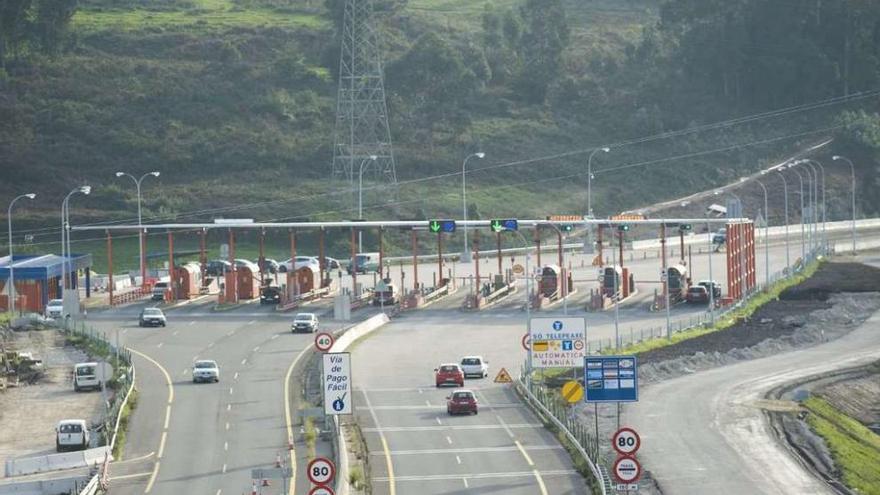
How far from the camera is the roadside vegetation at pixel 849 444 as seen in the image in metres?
61.2

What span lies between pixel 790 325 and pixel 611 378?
4727 cm

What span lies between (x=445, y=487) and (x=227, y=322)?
4606 centimetres

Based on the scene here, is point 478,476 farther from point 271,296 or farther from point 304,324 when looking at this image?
point 271,296

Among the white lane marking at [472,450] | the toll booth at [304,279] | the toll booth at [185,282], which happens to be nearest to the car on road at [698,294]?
the toll booth at [304,279]

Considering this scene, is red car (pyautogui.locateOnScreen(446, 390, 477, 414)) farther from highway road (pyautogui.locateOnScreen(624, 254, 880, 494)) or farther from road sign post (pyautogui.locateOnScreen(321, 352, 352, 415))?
road sign post (pyautogui.locateOnScreen(321, 352, 352, 415))

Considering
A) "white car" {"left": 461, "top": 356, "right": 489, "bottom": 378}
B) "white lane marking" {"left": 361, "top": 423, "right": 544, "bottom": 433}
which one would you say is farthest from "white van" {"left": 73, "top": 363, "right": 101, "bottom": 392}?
"white lane marking" {"left": 361, "top": 423, "right": 544, "bottom": 433}

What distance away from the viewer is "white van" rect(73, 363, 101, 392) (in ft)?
251

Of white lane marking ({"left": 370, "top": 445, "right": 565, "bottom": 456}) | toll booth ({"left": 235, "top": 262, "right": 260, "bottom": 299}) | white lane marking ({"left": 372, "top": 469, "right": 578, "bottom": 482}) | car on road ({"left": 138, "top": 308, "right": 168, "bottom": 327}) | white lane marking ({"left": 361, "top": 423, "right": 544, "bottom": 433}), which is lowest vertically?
white lane marking ({"left": 372, "top": 469, "right": 578, "bottom": 482})

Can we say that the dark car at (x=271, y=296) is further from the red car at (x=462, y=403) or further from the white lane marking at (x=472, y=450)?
the white lane marking at (x=472, y=450)

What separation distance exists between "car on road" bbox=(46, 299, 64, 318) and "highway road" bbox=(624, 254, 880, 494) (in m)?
37.6

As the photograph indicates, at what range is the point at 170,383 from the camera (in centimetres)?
7656

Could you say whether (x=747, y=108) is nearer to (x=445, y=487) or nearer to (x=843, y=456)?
(x=843, y=456)

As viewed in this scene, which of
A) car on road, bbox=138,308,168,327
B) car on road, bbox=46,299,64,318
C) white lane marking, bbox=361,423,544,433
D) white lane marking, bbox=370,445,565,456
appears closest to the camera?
white lane marking, bbox=370,445,565,456

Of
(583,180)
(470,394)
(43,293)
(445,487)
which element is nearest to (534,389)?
(470,394)
